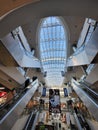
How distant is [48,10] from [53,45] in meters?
27.9

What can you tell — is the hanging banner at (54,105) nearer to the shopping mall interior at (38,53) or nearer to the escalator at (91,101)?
the shopping mall interior at (38,53)

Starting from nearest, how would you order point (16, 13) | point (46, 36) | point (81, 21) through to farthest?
1. point (16, 13)
2. point (81, 21)
3. point (46, 36)

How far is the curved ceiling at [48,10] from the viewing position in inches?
200

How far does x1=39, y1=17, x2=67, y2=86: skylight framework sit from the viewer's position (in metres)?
24.6

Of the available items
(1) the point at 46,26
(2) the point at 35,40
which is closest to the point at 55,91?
(2) the point at 35,40

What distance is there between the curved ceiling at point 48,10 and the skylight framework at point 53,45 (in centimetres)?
1329

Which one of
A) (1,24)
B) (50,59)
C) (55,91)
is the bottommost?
(1,24)

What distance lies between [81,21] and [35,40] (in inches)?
288

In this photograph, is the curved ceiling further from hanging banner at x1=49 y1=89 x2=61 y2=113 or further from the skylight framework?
the skylight framework

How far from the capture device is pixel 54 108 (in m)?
11.1

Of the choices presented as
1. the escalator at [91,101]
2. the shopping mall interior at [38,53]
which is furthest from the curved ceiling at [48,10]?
the escalator at [91,101]

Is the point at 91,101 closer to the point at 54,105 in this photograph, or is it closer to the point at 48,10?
the point at 54,105

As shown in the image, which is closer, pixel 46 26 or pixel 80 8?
pixel 80 8

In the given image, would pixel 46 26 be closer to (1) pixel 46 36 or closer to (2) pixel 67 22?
(1) pixel 46 36
